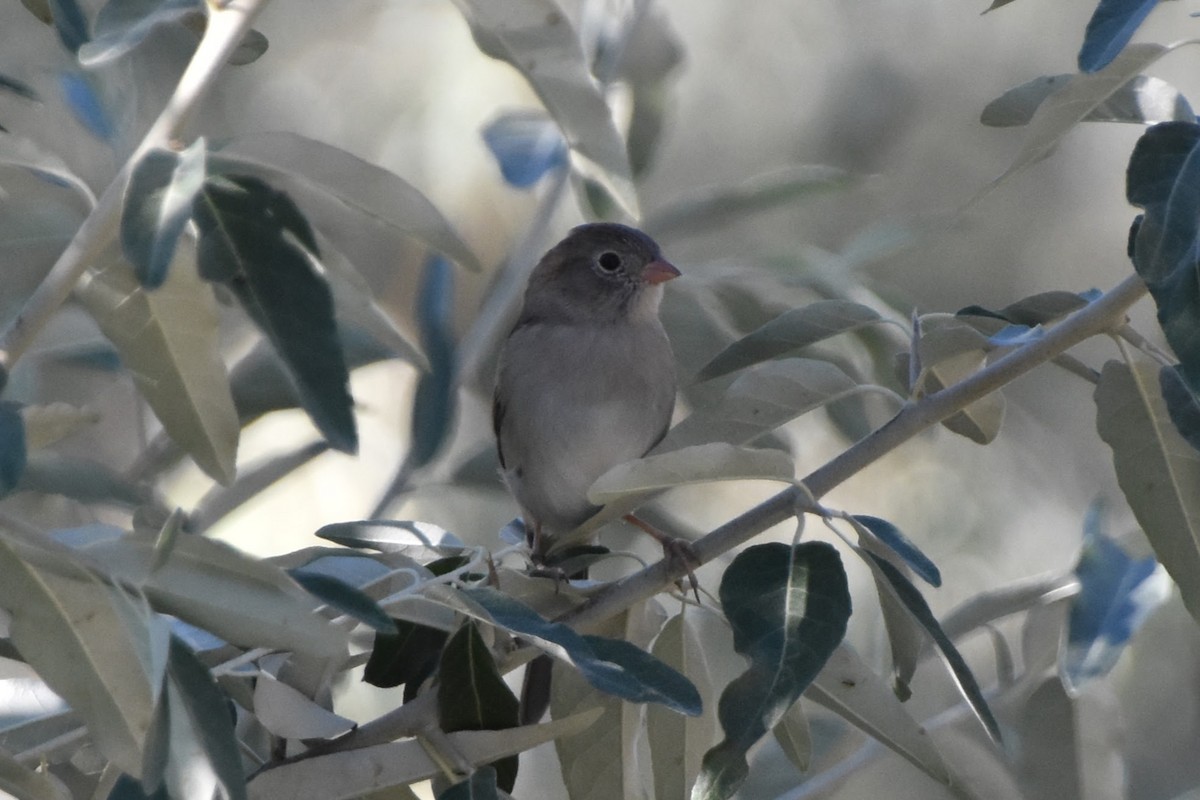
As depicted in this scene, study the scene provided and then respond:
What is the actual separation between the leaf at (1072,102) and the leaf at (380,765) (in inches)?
43.1

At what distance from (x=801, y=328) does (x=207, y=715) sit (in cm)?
127

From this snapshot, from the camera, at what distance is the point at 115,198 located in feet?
6.86

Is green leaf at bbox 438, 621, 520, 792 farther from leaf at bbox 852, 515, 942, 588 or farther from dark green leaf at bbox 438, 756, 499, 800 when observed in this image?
leaf at bbox 852, 515, 942, 588

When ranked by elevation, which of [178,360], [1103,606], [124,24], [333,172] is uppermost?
[124,24]

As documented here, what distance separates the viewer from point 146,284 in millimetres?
1854

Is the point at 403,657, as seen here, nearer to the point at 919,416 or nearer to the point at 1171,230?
the point at 919,416

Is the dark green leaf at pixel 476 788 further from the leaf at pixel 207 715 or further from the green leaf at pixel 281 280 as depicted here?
the green leaf at pixel 281 280

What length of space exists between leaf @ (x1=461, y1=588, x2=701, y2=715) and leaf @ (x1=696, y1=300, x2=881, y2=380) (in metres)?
0.71

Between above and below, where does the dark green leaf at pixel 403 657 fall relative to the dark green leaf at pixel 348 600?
below

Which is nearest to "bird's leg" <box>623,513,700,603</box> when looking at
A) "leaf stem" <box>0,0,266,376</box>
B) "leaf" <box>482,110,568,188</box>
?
"leaf" <box>482,110,568,188</box>

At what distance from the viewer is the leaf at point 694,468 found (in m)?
2.06

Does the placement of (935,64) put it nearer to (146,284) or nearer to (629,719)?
(629,719)

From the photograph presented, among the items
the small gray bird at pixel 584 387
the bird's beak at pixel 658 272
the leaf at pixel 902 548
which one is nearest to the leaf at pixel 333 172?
the leaf at pixel 902 548

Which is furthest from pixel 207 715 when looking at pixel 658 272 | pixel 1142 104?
pixel 658 272
